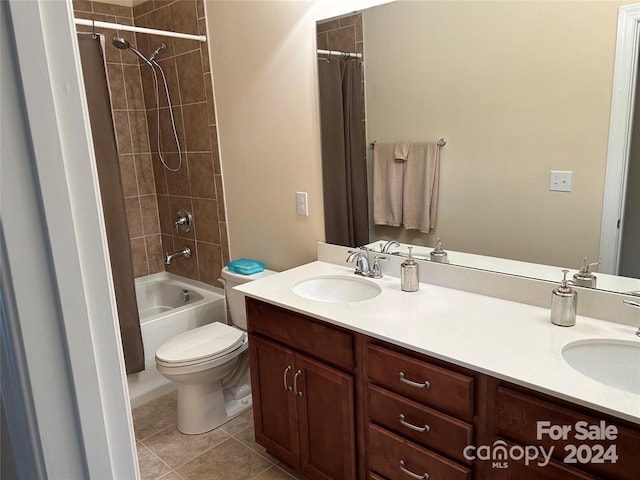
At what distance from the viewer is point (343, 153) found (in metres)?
2.25

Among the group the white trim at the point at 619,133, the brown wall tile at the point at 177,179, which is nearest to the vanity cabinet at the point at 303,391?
the white trim at the point at 619,133

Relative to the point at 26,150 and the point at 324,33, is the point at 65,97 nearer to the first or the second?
the point at 26,150

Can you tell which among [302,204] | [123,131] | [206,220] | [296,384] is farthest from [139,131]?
[296,384]

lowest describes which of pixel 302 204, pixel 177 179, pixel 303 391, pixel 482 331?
pixel 303 391

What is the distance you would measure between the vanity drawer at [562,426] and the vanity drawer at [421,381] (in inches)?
3.8

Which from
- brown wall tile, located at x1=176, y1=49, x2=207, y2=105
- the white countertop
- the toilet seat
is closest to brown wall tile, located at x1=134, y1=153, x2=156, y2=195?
brown wall tile, located at x1=176, y1=49, x2=207, y2=105

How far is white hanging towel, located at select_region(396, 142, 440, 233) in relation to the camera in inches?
76.8

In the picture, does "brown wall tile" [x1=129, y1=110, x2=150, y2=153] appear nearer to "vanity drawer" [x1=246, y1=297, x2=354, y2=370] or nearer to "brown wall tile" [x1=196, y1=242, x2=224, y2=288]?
"brown wall tile" [x1=196, y1=242, x2=224, y2=288]

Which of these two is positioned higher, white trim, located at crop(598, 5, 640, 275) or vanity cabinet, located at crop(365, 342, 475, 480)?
white trim, located at crop(598, 5, 640, 275)

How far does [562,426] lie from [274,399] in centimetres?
118

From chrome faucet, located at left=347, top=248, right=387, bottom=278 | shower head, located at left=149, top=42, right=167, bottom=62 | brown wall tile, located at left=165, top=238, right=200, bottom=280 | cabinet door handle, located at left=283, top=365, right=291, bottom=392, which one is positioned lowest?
cabinet door handle, located at left=283, top=365, right=291, bottom=392

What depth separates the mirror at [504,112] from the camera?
60.8 inches

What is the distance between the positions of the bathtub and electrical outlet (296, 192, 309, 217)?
936 mm

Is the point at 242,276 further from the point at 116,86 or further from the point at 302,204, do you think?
the point at 116,86
